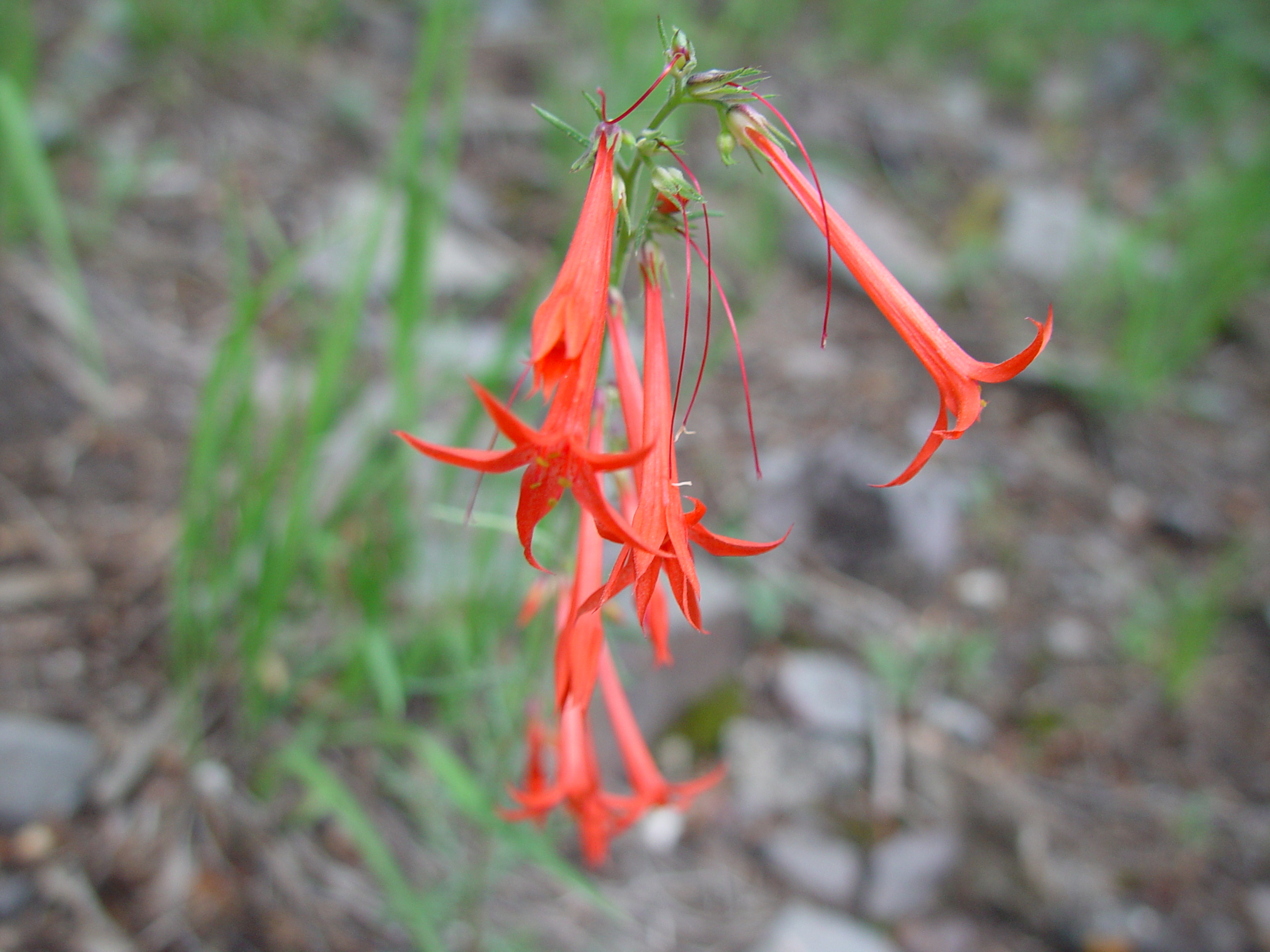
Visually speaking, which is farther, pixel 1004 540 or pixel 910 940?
pixel 1004 540

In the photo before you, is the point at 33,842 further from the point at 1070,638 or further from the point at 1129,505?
the point at 1129,505

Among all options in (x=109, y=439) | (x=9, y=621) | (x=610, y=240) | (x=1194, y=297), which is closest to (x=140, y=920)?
(x=9, y=621)

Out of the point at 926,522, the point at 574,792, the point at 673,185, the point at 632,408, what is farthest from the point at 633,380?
the point at 926,522

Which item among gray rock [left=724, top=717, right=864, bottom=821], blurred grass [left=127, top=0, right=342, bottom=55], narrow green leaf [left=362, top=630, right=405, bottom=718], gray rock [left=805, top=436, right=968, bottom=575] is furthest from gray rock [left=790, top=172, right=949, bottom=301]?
narrow green leaf [left=362, top=630, right=405, bottom=718]

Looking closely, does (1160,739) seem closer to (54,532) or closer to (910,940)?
(910,940)

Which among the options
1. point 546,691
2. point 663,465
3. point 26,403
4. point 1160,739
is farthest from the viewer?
point 1160,739

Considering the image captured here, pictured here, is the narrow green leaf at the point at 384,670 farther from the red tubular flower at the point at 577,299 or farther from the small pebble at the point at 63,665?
the red tubular flower at the point at 577,299
